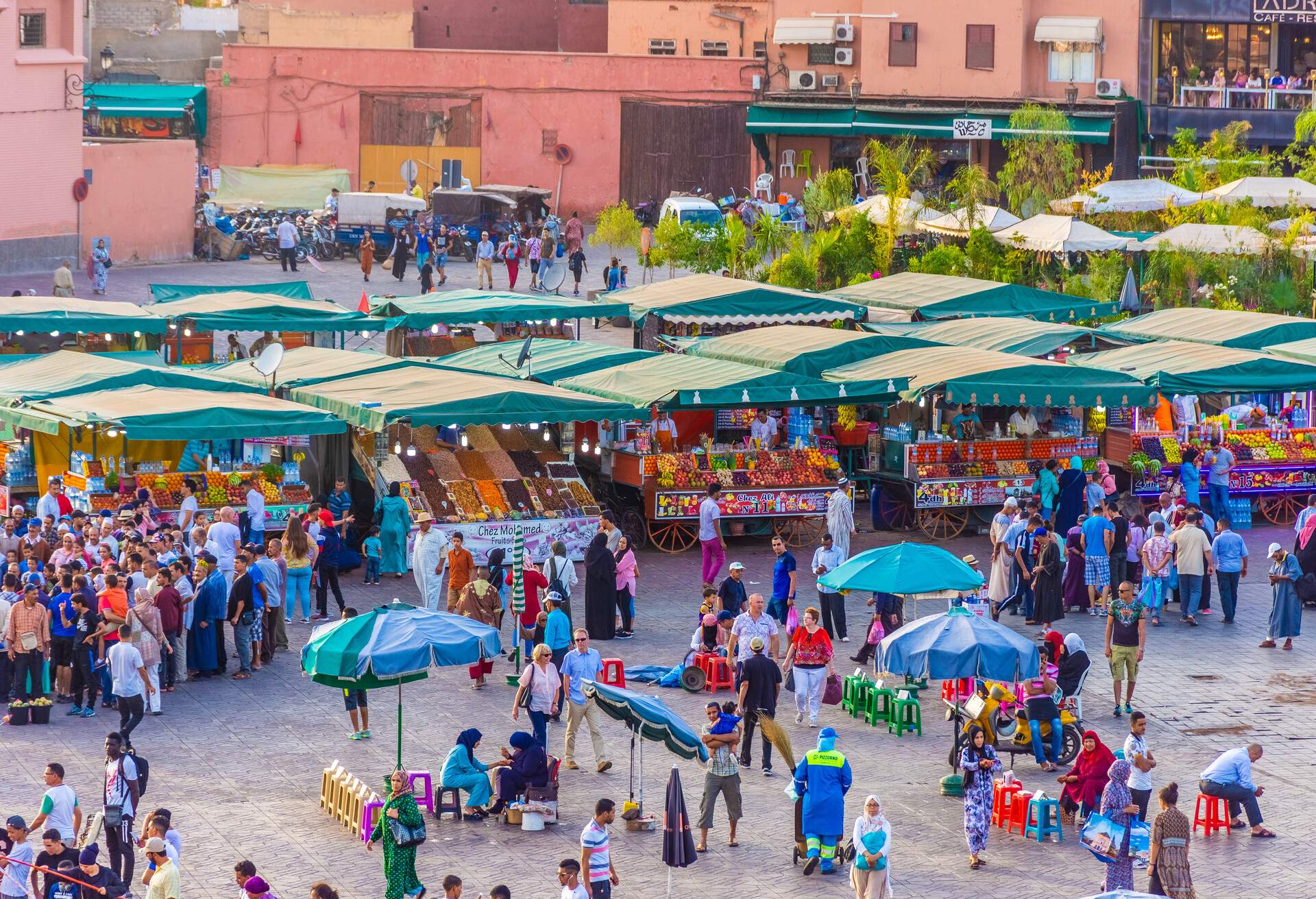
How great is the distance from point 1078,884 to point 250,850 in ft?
19.3

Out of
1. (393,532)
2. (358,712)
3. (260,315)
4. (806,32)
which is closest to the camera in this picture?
(358,712)

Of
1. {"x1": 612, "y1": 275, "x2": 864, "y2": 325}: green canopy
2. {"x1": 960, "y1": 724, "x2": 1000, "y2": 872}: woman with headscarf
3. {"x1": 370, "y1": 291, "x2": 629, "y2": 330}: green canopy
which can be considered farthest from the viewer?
{"x1": 370, "y1": 291, "x2": 629, "y2": 330}: green canopy

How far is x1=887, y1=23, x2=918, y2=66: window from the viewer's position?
187ft

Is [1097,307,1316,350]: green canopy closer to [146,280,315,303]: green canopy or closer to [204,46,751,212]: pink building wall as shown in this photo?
[146,280,315,303]: green canopy

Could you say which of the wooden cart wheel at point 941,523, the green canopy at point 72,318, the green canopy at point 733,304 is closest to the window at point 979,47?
the green canopy at point 733,304

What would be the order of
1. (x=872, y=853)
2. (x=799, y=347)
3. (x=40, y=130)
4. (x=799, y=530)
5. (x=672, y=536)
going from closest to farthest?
1. (x=872, y=853)
2. (x=672, y=536)
3. (x=799, y=530)
4. (x=799, y=347)
5. (x=40, y=130)

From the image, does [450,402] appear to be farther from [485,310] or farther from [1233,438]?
[1233,438]

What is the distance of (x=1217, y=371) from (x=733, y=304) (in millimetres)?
8040

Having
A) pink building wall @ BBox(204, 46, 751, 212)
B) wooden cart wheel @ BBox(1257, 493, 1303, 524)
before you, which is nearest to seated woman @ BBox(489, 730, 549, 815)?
wooden cart wheel @ BBox(1257, 493, 1303, 524)

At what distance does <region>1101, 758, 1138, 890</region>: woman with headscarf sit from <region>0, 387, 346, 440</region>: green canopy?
39.1ft

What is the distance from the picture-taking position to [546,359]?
28578 mm

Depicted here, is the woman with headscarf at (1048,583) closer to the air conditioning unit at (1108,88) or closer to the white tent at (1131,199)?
the white tent at (1131,199)

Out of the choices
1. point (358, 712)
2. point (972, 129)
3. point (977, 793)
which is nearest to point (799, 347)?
point (358, 712)

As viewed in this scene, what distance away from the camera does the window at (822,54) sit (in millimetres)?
57875
